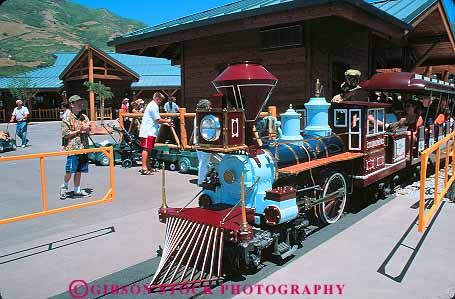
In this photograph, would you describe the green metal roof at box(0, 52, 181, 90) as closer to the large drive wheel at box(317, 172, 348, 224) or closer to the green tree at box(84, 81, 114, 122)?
the green tree at box(84, 81, 114, 122)

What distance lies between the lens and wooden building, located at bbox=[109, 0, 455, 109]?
29.1 ft

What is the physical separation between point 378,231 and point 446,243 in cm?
86

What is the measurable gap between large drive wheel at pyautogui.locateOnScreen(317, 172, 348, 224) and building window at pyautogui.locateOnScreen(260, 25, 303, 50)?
451 centimetres

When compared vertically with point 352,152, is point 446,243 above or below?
below

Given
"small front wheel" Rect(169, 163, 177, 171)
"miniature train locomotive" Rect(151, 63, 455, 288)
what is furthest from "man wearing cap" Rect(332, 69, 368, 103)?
"small front wheel" Rect(169, 163, 177, 171)

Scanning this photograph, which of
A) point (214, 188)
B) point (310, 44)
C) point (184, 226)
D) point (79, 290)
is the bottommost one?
point (79, 290)

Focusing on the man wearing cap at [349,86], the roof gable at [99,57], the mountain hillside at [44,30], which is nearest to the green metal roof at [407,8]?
the man wearing cap at [349,86]

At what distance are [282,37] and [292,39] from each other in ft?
1.00

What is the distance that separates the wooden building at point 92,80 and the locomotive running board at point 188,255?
85.6ft

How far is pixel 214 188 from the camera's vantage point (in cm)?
507

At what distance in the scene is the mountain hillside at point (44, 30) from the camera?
107200 mm

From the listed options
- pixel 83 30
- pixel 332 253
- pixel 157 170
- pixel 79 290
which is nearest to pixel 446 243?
pixel 332 253

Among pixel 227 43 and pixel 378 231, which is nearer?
pixel 378 231

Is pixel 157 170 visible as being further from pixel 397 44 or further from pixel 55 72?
pixel 55 72
